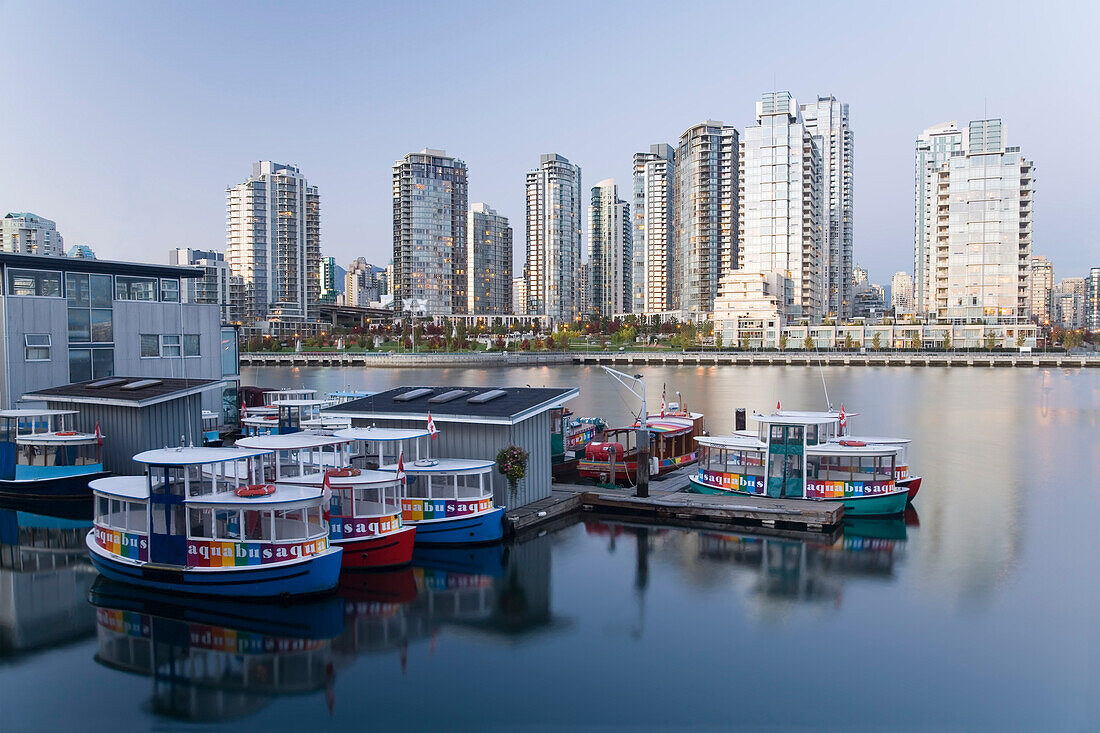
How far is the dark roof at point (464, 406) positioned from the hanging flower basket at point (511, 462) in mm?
780

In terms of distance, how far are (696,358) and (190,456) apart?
111566 millimetres

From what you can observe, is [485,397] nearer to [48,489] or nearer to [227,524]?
[227,524]

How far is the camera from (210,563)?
15539 mm

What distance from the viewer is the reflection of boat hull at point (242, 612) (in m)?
14.9

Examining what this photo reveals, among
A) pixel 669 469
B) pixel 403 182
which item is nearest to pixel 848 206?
pixel 403 182

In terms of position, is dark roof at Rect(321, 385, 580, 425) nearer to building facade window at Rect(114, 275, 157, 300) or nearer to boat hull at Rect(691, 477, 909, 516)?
boat hull at Rect(691, 477, 909, 516)

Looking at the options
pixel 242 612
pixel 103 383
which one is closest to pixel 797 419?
pixel 242 612

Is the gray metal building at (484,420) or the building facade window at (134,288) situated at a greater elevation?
the building facade window at (134,288)

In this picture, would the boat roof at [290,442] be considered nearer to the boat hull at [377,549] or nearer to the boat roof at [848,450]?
the boat hull at [377,549]

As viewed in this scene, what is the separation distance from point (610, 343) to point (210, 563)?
145 meters

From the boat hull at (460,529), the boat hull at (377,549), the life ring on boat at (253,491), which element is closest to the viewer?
the life ring on boat at (253,491)

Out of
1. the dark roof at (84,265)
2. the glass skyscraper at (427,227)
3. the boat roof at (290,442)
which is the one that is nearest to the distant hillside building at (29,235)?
the glass skyscraper at (427,227)

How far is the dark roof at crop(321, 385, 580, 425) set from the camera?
21.0 metres

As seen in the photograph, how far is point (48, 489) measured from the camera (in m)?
23.9
